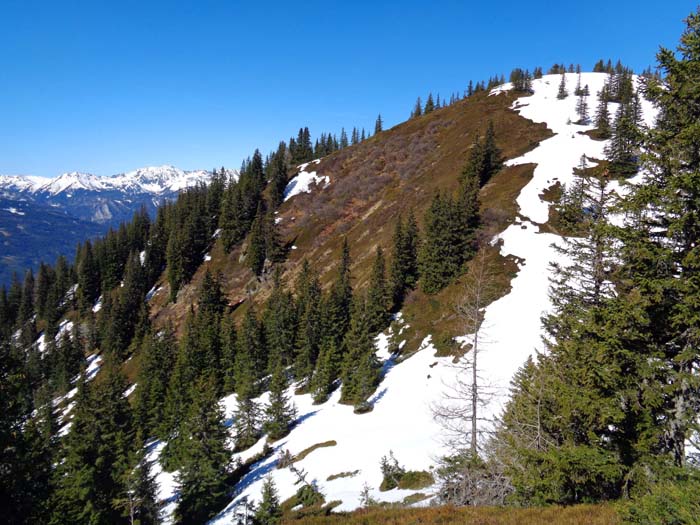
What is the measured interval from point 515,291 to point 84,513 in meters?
37.3

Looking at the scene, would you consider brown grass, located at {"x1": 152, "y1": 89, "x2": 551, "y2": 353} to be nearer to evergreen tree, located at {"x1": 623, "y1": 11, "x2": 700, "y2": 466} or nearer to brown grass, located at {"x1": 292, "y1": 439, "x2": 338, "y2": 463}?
brown grass, located at {"x1": 292, "y1": 439, "x2": 338, "y2": 463}

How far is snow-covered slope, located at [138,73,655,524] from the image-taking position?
24125 mm

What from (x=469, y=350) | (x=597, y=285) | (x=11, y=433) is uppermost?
(x=597, y=285)

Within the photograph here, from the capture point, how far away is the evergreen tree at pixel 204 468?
27064 mm

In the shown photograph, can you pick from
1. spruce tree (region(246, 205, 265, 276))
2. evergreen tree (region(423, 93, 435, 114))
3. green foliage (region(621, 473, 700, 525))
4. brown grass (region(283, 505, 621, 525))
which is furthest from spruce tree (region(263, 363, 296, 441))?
evergreen tree (region(423, 93, 435, 114))

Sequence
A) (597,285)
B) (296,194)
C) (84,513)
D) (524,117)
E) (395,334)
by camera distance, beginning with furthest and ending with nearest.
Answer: (296,194)
(524,117)
(395,334)
(84,513)
(597,285)

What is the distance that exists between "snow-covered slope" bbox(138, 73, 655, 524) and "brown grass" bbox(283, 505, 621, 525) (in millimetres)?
7583

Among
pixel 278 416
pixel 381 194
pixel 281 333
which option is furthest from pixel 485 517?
pixel 381 194

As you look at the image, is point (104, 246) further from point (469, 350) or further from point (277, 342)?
point (469, 350)

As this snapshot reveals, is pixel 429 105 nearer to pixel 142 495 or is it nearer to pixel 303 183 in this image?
pixel 303 183

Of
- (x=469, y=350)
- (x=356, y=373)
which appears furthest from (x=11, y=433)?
(x=469, y=350)

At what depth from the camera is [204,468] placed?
27453 millimetres

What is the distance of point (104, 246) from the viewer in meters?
99.8

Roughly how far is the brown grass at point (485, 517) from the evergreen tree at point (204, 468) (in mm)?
21027
